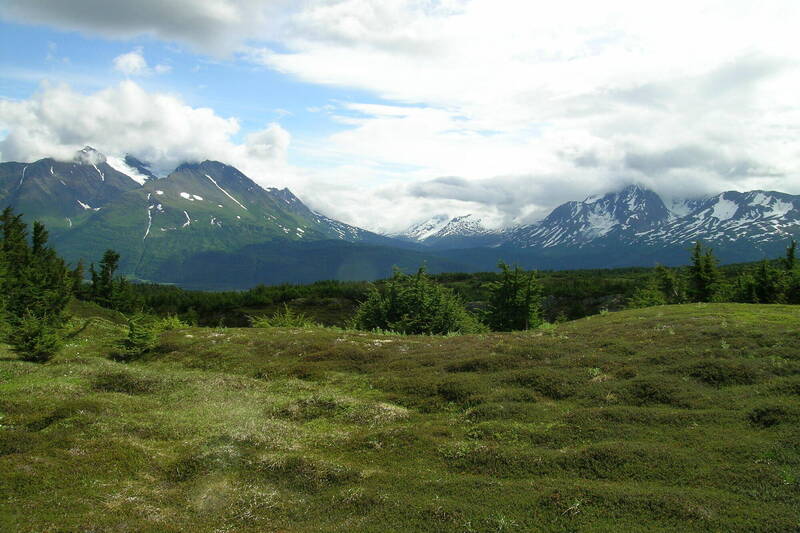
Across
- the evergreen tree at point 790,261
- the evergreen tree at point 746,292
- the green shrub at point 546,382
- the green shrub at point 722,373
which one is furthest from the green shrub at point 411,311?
the evergreen tree at point 790,261

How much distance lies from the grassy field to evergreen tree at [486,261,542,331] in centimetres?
3278

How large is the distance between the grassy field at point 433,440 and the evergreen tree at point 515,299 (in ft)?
108

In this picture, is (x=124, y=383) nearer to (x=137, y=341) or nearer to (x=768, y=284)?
(x=137, y=341)

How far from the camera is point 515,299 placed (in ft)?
215

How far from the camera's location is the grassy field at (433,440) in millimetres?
13117

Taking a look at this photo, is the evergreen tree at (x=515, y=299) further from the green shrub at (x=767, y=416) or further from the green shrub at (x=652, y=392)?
the green shrub at (x=767, y=416)

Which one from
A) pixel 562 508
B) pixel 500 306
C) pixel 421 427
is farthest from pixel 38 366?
pixel 500 306

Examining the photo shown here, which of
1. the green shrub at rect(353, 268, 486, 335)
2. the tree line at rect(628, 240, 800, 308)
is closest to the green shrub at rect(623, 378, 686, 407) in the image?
the green shrub at rect(353, 268, 486, 335)

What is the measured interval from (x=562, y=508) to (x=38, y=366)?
3236 centimetres

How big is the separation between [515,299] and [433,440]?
1936 inches

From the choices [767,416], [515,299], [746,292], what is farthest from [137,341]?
[746,292]

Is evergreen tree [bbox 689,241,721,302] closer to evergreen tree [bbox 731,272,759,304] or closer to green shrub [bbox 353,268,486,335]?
evergreen tree [bbox 731,272,759,304]

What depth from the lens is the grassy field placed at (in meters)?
13.1

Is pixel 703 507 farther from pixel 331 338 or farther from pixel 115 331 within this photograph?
pixel 115 331
